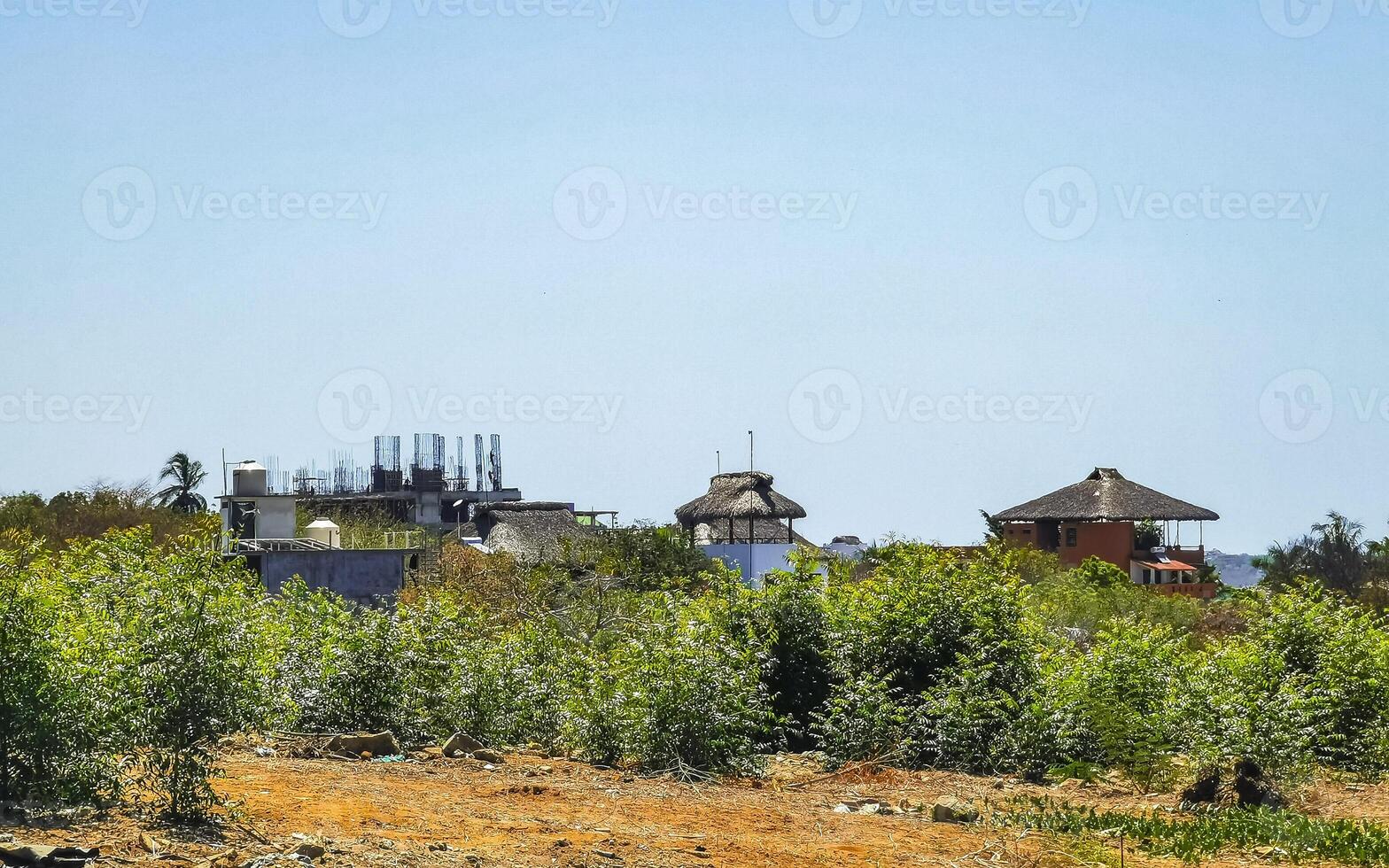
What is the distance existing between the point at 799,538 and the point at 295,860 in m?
45.1

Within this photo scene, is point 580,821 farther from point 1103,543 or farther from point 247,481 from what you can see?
point 1103,543

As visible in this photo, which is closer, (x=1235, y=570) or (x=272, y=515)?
(x=272, y=515)

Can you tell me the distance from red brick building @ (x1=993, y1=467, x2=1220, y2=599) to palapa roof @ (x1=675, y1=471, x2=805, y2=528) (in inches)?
328

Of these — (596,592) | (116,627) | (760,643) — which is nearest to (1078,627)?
(596,592)

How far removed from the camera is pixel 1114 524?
159 ft

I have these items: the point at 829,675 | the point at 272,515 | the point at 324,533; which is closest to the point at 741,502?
the point at 324,533

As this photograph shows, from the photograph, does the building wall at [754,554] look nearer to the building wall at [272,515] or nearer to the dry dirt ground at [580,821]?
the building wall at [272,515]

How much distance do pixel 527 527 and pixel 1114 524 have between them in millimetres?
22624

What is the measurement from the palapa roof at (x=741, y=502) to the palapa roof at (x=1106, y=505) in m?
8.45

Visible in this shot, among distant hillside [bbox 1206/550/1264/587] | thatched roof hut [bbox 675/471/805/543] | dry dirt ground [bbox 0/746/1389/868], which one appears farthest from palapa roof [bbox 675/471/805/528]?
dry dirt ground [bbox 0/746/1389/868]

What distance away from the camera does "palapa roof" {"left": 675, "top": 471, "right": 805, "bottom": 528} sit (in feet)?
163

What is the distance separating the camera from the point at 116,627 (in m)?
9.13

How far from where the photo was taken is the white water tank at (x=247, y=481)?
31875mm

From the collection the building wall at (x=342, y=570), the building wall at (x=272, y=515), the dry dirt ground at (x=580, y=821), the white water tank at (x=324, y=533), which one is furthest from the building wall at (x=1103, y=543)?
the dry dirt ground at (x=580, y=821)
